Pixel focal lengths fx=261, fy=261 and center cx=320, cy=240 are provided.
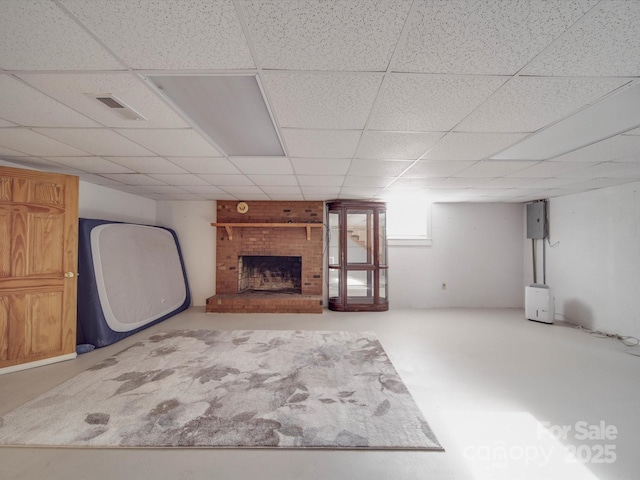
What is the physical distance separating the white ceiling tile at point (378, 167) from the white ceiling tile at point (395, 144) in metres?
0.14

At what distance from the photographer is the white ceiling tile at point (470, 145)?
2.11 m

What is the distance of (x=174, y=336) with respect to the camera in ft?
12.1

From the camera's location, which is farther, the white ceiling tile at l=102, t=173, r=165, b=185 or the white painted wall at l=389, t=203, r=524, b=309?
the white painted wall at l=389, t=203, r=524, b=309

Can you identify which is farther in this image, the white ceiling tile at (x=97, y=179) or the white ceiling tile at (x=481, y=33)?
the white ceiling tile at (x=97, y=179)

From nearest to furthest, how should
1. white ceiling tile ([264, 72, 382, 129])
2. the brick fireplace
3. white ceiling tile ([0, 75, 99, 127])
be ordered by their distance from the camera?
white ceiling tile ([264, 72, 382, 129])
white ceiling tile ([0, 75, 99, 127])
the brick fireplace

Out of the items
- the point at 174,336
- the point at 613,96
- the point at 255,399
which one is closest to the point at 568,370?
the point at 613,96

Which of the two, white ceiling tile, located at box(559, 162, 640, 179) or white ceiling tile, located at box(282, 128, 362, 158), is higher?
white ceiling tile, located at box(559, 162, 640, 179)

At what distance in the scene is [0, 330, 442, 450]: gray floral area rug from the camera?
1.78m

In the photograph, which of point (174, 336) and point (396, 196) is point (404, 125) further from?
point (174, 336)

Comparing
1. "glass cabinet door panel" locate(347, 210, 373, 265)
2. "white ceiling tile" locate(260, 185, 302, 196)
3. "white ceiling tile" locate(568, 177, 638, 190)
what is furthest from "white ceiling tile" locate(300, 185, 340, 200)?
"white ceiling tile" locate(568, 177, 638, 190)

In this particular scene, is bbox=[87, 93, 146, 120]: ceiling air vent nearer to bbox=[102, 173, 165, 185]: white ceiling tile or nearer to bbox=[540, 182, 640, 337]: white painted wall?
bbox=[102, 173, 165, 185]: white ceiling tile

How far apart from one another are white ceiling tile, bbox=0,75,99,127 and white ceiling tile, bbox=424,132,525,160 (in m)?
2.79

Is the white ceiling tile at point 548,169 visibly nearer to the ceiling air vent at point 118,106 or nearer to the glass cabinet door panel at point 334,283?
the glass cabinet door panel at point 334,283

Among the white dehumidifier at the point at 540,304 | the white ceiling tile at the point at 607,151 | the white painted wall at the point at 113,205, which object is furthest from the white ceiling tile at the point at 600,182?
the white painted wall at the point at 113,205
